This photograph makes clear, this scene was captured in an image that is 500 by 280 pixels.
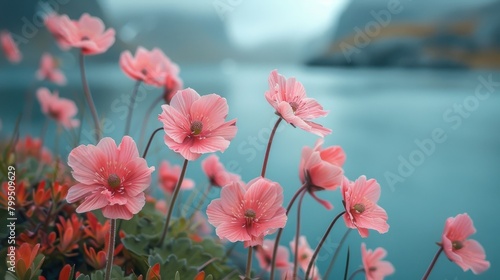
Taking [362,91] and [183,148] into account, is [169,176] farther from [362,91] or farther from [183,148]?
[362,91]

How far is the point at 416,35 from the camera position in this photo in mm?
1360

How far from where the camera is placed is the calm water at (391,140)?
3.36ft

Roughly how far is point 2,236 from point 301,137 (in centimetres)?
87

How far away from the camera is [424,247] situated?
1.02 metres

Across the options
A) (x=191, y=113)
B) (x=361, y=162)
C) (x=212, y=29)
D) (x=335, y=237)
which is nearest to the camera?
(x=191, y=113)

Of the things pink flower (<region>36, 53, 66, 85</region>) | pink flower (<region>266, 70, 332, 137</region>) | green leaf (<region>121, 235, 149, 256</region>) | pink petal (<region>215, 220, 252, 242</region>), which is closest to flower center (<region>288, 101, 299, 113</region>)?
pink flower (<region>266, 70, 332, 137</region>)

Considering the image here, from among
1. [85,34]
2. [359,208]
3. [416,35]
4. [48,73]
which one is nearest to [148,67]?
[85,34]

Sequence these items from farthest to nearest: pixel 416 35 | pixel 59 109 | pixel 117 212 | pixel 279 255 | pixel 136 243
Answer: pixel 416 35, pixel 59 109, pixel 279 255, pixel 136 243, pixel 117 212

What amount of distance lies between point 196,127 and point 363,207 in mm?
156

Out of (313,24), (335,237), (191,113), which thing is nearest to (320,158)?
(191,113)

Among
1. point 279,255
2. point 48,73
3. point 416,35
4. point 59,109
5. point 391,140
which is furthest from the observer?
point 416,35

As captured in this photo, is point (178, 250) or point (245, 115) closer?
point (178, 250)

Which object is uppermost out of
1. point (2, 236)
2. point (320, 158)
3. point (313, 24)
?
point (313, 24)

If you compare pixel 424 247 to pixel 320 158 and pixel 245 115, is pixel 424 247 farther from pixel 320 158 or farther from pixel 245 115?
pixel 320 158
